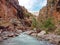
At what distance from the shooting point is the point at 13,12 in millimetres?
119125

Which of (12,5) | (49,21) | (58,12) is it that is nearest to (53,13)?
(58,12)

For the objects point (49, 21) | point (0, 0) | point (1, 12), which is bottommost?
point (49, 21)

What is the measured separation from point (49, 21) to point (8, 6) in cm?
5109

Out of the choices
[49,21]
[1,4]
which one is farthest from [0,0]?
[49,21]

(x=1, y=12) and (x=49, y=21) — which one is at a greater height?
(x=1, y=12)

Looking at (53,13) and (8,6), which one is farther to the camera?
(8,6)

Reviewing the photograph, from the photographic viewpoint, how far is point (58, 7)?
83438 millimetres

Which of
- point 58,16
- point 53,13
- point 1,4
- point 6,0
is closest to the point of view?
point 58,16

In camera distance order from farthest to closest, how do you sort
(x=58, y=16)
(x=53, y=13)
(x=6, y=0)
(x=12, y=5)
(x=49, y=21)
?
(x=12, y=5)
(x=6, y=0)
(x=53, y=13)
(x=58, y=16)
(x=49, y=21)

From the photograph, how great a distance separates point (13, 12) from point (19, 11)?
10973 mm

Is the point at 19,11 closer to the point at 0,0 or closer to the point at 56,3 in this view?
the point at 0,0

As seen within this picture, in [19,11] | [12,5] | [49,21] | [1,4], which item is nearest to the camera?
[49,21]

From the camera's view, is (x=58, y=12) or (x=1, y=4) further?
(x=1, y=4)

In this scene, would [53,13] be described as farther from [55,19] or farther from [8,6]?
[8,6]
